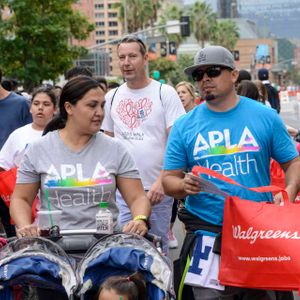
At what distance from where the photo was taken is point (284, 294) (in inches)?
215

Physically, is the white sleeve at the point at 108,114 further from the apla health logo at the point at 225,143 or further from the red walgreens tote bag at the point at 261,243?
the red walgreens tote bag at the point at 261,243

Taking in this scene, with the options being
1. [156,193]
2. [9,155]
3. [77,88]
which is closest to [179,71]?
[9,155]

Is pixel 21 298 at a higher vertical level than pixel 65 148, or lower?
lower

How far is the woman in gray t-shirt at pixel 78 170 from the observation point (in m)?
5.32

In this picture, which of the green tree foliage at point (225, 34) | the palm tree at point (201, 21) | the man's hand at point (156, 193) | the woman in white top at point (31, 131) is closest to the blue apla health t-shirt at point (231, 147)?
the man's hand at point (156, 193)

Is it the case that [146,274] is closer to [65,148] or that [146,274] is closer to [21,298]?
[21,298]

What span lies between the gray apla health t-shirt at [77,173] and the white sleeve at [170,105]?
1600mm

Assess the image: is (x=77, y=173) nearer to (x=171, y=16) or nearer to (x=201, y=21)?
(x=171, y=16)

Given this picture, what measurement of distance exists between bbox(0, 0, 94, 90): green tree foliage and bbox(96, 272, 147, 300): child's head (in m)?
30.6

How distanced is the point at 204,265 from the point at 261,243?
1.43 ft

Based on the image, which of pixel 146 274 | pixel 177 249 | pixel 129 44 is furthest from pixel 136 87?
pixel 177 249

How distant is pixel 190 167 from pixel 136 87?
1857 mm

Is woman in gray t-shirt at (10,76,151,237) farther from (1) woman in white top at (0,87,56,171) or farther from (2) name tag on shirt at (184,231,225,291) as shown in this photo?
(1) woman in white top at (0,87,56,171)

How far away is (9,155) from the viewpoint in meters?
7.91
